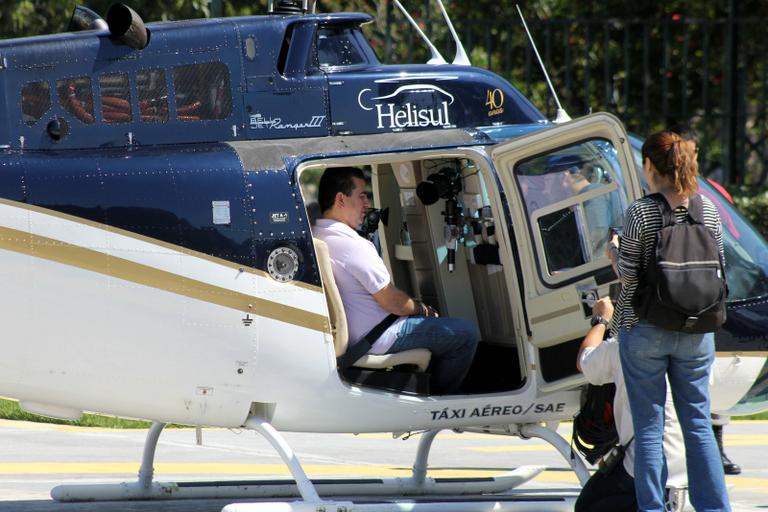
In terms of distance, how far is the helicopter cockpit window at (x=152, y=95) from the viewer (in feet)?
20.5

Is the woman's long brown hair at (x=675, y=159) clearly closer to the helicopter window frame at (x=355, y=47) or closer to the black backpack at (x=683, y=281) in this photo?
the black backpack at (x=683, y=281)

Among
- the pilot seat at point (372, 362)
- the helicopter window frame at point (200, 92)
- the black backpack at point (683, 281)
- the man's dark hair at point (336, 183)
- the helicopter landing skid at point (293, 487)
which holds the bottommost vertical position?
the helicopter landing skid at point (293, 487)

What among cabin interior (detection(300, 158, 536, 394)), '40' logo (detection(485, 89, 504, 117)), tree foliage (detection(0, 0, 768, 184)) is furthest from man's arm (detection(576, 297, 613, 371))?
tree foliage (detection(0, 0, 768, 184))

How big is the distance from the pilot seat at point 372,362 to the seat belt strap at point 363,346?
23mm

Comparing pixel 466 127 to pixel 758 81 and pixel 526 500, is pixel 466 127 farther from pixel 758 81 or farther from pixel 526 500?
pixel 758 81

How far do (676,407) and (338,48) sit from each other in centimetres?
245

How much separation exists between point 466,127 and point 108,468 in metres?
3.60

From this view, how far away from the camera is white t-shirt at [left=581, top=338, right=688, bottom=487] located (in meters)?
6.12

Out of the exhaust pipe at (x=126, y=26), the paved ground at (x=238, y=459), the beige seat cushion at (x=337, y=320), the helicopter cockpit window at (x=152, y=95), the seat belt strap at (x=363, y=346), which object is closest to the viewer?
the exhaust pipe at (x=126, y=26)

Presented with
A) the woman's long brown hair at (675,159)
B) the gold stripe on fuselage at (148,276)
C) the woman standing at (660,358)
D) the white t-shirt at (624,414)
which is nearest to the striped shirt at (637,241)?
the woman standing at (660,358)

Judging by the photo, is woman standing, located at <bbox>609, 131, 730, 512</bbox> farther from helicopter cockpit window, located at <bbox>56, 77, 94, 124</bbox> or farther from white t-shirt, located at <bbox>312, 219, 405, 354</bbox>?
helicopter cockpit window, located at <bbox>56, 77, 94, 124</bbox>

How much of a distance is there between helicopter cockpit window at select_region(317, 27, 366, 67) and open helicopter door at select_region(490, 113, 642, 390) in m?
0.89

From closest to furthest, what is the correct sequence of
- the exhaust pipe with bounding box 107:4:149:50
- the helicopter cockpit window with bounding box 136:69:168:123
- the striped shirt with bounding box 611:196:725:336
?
the striped shirt with bounding box 611:196:725:336, the exhaust pipe with bounding box 107:4:149:50, the helicopter cockpit window with bounding box 136:69:168:123

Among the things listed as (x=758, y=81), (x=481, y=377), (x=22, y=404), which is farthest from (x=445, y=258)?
(x=758, y=81)
